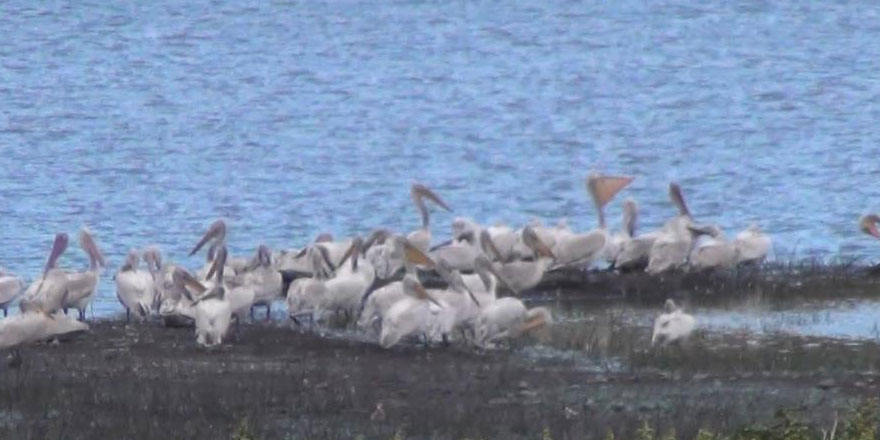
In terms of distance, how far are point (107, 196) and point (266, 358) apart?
1541 cm

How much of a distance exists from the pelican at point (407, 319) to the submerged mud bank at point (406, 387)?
4.1 inches

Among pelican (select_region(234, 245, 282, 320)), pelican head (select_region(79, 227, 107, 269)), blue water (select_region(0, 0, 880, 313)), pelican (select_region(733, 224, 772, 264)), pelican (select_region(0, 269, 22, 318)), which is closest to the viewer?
pelican (select_region(234, 245, 282, 320))

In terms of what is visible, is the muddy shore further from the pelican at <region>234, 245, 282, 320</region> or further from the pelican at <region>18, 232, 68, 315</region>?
the pelican at <region>234, 245, 282, 320</region>

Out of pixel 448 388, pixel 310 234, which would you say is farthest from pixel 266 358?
pixel 310 234

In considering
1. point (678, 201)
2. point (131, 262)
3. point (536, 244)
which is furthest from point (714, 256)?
point (131, 262)

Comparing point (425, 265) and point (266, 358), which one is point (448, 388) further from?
point (425, 265)

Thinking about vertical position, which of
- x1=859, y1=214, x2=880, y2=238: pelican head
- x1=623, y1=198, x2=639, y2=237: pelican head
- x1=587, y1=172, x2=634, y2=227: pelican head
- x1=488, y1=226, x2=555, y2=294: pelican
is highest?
x1=488, y1=226, x2=555, y2=294: pelican

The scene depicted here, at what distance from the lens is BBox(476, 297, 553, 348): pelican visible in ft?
44.9

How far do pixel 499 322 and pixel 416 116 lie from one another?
2317cm

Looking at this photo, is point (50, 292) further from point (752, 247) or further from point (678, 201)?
point (678, 201)

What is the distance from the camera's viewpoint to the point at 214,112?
122 ft

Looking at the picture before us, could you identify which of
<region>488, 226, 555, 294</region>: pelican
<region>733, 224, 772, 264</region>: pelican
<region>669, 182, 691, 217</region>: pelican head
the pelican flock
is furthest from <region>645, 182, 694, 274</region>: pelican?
<region>669, 182, 691, 217</region>: pelican head

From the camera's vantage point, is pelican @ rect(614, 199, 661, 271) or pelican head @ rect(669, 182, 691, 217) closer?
pelican @ rect(614, 199, 661, 271)

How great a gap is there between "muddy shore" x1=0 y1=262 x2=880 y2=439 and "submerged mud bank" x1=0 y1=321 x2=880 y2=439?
1 cm
